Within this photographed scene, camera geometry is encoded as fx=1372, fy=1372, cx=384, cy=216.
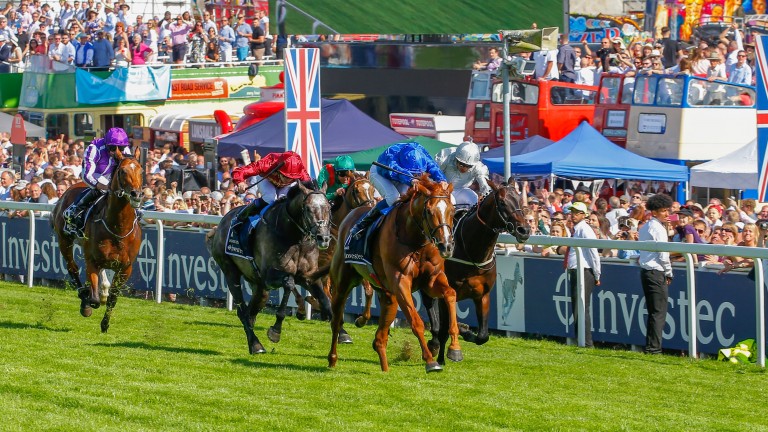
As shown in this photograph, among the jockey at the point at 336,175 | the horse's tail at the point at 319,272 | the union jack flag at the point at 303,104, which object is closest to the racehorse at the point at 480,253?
the horse's tail at the point at 319,272

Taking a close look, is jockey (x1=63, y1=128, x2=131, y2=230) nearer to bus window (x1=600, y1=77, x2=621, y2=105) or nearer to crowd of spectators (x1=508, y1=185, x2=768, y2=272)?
crowd of spectators (x1=508, y1=185, x2=768, y2=272)

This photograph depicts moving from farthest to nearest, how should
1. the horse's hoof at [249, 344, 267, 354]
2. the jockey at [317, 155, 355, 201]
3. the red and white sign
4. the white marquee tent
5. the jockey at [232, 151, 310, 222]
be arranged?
1. the red and white sign
2. the white marquee tent
3. the jockey at [317, 155, 355, 201]
4. the jockey at [232, 151, 310, 222]
5. the horse's hoof at [249, 344, 267, 354]

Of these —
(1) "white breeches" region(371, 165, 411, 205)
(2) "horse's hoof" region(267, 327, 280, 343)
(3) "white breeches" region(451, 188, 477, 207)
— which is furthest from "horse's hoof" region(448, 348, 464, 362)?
(3) "white breeches" region(451, 188, 477, 207)

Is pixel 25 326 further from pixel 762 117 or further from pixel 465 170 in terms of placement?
pixel 762 117

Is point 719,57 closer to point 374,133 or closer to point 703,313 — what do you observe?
point 374,133

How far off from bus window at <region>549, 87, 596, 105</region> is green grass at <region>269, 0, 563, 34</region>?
1.21m

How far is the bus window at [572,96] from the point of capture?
2452 cm

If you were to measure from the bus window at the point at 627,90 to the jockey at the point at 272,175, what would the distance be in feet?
39.2

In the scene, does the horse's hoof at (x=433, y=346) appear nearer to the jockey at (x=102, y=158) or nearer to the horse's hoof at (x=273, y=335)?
the horse's hoof at (x=273, y=335)

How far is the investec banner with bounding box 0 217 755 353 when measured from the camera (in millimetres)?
11906

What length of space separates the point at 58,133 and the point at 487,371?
72.8 feet

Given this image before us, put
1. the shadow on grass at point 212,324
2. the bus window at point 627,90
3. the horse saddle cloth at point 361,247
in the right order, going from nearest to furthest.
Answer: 1. the horse saddle cloth at point 361,247
2. the shadow on grass at point 212,324
3. the bus window at point 627,90

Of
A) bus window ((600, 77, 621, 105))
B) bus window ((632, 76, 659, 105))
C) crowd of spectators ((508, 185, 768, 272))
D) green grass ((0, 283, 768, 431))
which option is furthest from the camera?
bus window ((600, 77, 621, 105))

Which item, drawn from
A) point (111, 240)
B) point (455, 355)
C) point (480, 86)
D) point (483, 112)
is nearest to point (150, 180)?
point (483, 112)
